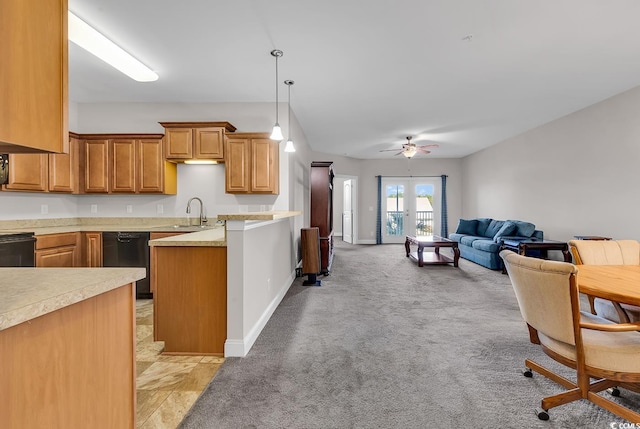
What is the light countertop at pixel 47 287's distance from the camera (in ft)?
2.36

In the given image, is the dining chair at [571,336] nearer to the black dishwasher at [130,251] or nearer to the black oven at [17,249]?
the black dishwasher at [130,251]

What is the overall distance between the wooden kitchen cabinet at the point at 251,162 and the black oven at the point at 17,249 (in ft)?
7.39

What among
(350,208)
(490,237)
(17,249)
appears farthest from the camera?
(350,208)

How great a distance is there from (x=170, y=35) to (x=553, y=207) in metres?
6.54

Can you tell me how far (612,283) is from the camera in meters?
1.67

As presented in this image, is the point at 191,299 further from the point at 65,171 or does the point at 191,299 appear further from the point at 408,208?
the point at 408,208

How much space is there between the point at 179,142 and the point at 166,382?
10.5ft

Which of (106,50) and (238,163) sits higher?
(106,50)

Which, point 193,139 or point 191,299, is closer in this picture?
point 191,299

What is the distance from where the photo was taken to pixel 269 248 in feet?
10.6

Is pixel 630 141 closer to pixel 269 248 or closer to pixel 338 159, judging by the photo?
pixel 269 248

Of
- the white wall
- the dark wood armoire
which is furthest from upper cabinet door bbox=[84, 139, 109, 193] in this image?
the white wall

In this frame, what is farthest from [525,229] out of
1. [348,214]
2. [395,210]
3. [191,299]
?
[191,299]

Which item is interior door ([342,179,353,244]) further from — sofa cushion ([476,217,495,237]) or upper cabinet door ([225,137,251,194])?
upper cabinet door ([225,137,251,194])
